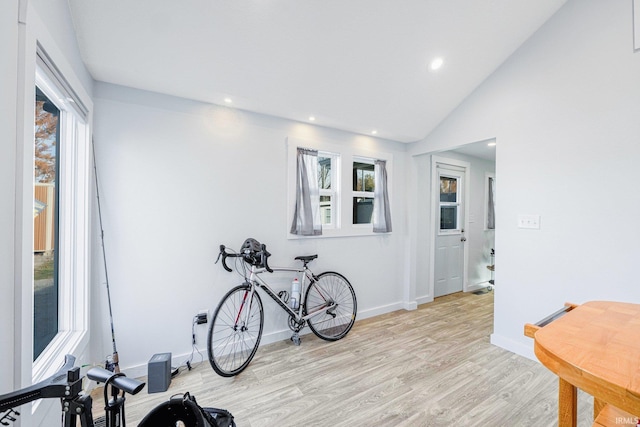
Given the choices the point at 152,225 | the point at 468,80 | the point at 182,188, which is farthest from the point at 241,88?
the point at 468,80

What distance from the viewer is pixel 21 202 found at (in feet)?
3.61

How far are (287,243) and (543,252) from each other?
8.26 feet

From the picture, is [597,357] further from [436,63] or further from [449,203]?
Result: [449,203]

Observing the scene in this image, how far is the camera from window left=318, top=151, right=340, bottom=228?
3.37 metres

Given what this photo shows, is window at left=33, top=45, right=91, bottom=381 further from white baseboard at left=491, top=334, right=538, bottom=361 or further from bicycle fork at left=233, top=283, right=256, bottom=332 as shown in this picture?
white baseboard at left=491, top=334, right=538, bottom=361

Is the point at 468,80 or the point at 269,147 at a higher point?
the point at 468,80

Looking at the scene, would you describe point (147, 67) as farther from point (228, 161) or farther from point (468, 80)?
point (468, 80)

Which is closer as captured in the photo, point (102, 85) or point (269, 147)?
point (102, 85)

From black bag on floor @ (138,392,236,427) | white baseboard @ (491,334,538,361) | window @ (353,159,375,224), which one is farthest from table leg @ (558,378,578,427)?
window @ (353,159,375,224)

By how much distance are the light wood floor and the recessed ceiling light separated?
2.85 m

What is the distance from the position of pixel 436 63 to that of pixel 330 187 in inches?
67.0

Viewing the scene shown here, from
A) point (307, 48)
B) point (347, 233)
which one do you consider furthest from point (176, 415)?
point (347, 233)

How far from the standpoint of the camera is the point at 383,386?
216 cm

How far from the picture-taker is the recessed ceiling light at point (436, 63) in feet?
8.76
